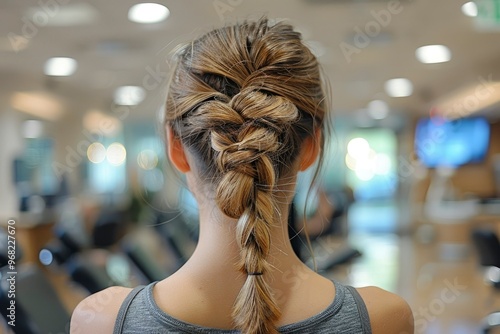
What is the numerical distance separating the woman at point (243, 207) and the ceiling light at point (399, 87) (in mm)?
3415

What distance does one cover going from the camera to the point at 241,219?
1.83ft

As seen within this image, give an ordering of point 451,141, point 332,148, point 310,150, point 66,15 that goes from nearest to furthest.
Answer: point 310,150
point 332,148
point 66,15
point 451,141

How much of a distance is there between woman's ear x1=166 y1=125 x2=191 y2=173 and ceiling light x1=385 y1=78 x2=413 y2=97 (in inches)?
136

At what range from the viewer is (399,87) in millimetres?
3922

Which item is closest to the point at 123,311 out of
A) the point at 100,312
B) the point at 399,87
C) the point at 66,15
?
the point at 100,312

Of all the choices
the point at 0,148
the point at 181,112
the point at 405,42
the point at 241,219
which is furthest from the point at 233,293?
the point at 0,148

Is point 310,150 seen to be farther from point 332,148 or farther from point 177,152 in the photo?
point 332,148

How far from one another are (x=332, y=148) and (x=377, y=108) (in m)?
2.51

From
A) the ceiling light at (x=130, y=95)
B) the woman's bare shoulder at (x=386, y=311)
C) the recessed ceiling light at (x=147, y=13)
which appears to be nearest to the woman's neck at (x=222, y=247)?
the woman's bare shoulder at (x=386, y=311)

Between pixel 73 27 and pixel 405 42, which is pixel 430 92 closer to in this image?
pixel 405 42

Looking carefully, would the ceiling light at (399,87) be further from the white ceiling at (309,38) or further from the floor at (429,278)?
the floor at (429,278)

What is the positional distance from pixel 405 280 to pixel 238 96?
10.4ft

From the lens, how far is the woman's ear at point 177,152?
25.0 inches

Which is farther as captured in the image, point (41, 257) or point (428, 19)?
point (428, 19)
